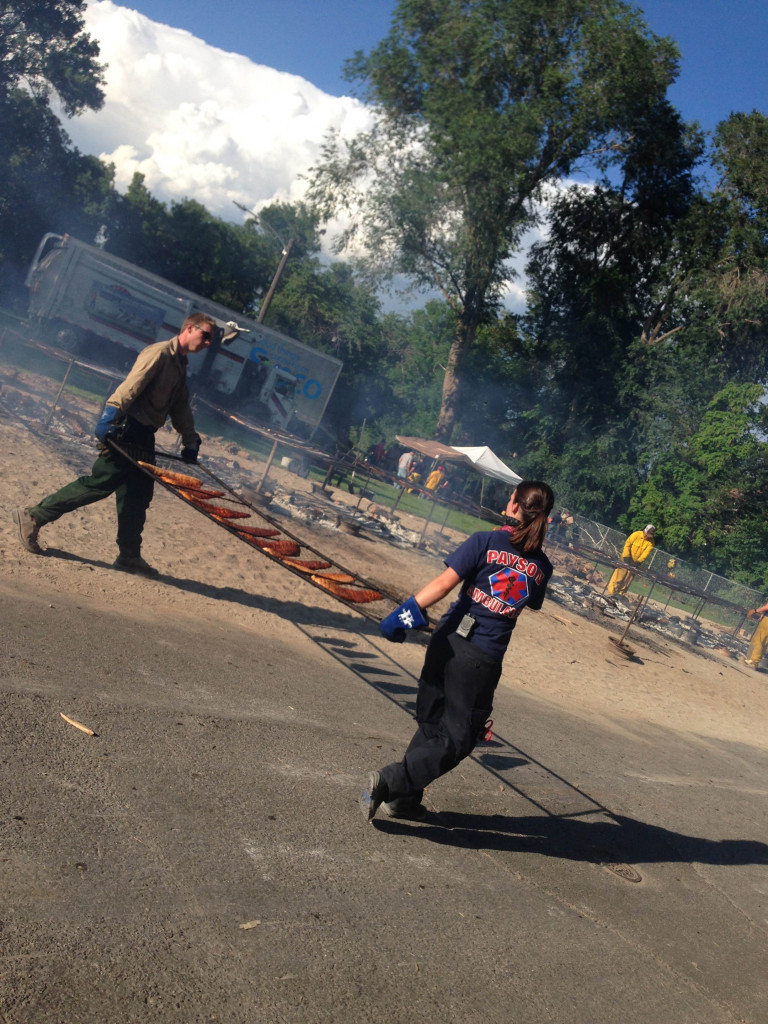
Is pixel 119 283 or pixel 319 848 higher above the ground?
pixel 119 283

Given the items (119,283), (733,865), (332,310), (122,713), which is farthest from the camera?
(332,310)

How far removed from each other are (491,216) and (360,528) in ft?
65.6

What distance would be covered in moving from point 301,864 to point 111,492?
3.93m

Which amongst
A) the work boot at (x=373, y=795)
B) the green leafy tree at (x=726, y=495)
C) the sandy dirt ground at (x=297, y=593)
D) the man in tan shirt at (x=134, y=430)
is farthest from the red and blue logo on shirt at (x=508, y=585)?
the green leafy tree at (x=726, y=495)

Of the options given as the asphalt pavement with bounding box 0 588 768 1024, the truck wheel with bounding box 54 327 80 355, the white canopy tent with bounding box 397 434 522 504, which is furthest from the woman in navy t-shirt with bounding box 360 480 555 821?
the truck wheel with bounding box 54 327 80 355

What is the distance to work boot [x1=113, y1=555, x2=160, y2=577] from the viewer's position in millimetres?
7051

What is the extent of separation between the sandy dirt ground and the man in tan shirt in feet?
1.51

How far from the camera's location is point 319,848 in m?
3.61

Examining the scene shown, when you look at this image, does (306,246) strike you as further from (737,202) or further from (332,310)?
(737,202)

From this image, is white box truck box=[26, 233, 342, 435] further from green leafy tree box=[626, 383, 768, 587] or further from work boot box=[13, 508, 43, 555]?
→ green leafy tree box=[626, 383, 768, 587]

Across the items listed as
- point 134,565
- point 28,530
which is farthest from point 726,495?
point 28,530

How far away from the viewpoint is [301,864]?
342 cm

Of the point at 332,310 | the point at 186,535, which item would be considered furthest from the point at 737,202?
the point at 186,535

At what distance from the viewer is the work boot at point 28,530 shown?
21.5ft
